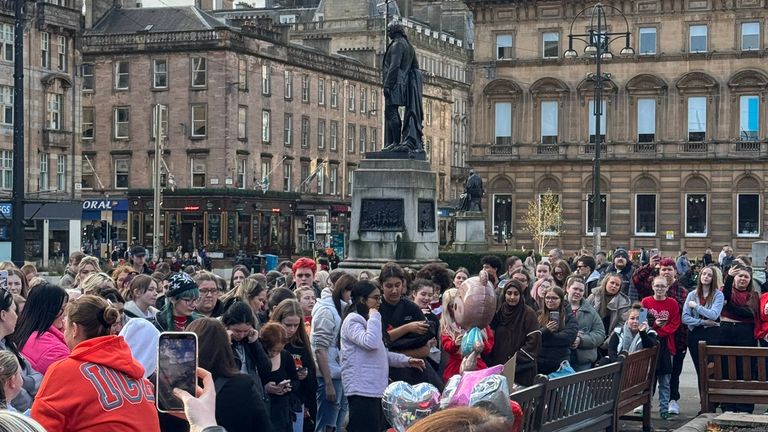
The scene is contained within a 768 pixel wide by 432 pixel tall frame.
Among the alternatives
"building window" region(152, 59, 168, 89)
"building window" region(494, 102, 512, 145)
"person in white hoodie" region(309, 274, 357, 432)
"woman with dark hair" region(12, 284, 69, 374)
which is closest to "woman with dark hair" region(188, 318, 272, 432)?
"woman with dark hair" region(12, 284, 69, 374)

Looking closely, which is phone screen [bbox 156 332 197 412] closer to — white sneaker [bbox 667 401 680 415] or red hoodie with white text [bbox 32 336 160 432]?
red hoodie with white text [bbox 32 336 160 432]

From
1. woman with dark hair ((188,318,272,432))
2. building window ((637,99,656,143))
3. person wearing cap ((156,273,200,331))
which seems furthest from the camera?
building window ((637,99,656,143))

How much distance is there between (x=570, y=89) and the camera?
68188 mm

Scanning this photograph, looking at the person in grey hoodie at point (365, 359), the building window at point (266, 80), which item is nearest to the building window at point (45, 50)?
the building window at point (266, 80)

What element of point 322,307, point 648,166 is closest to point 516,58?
point 648,166

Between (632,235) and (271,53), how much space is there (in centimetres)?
2189

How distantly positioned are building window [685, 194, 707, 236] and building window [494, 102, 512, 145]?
9650 millimetres

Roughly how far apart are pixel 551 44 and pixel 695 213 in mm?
11249

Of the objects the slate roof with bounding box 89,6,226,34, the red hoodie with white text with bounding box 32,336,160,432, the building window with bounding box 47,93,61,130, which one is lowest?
the red hoodie with white text with bounding box 32,336,160,432

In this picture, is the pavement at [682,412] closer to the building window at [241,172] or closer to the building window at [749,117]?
the building window at [749,117]

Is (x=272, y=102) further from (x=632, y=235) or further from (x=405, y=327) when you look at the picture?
(x=405, y=327)

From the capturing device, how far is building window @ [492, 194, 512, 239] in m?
69.6

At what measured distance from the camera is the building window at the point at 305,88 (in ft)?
251

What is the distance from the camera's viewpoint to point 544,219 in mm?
67312
